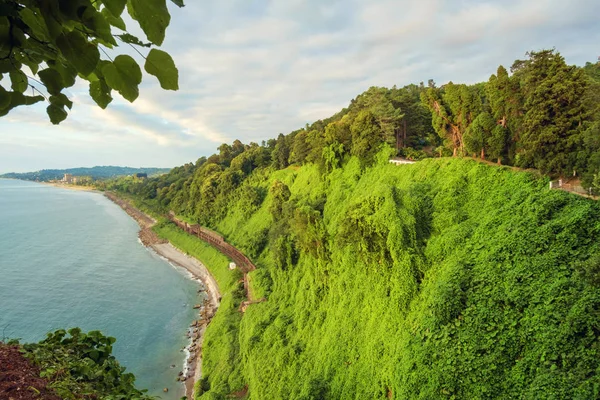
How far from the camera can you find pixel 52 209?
6919 cm

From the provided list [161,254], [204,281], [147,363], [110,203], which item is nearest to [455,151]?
[147,363]

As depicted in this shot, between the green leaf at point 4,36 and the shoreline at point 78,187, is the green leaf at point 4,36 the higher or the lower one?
the higher one

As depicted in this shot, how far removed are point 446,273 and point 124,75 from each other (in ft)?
34.5

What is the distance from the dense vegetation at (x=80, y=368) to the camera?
8.38 ft

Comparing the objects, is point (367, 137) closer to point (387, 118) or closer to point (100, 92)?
point (387, 118)

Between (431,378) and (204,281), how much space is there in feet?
87.3

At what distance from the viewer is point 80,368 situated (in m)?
2.84

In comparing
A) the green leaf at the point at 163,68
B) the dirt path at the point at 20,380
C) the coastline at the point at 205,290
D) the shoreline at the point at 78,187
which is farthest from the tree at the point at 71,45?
the shoreline at the point at 78,187

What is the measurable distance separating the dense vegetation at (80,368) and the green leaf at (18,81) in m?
2.20

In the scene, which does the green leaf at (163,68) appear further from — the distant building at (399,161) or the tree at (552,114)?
the distant building at (399,161)

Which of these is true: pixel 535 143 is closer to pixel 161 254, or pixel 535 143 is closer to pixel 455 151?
pixel 455 151

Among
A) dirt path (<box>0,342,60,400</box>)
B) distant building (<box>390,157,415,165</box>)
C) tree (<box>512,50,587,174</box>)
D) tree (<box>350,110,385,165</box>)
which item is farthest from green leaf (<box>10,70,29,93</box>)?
tree (<box>350,110,385,165</box>)

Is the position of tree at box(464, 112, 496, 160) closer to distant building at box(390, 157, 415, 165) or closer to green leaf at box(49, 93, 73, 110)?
distant building at box(390, 157, 415, 165)

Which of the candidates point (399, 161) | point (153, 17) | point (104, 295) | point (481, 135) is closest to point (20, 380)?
point (153, 17)
